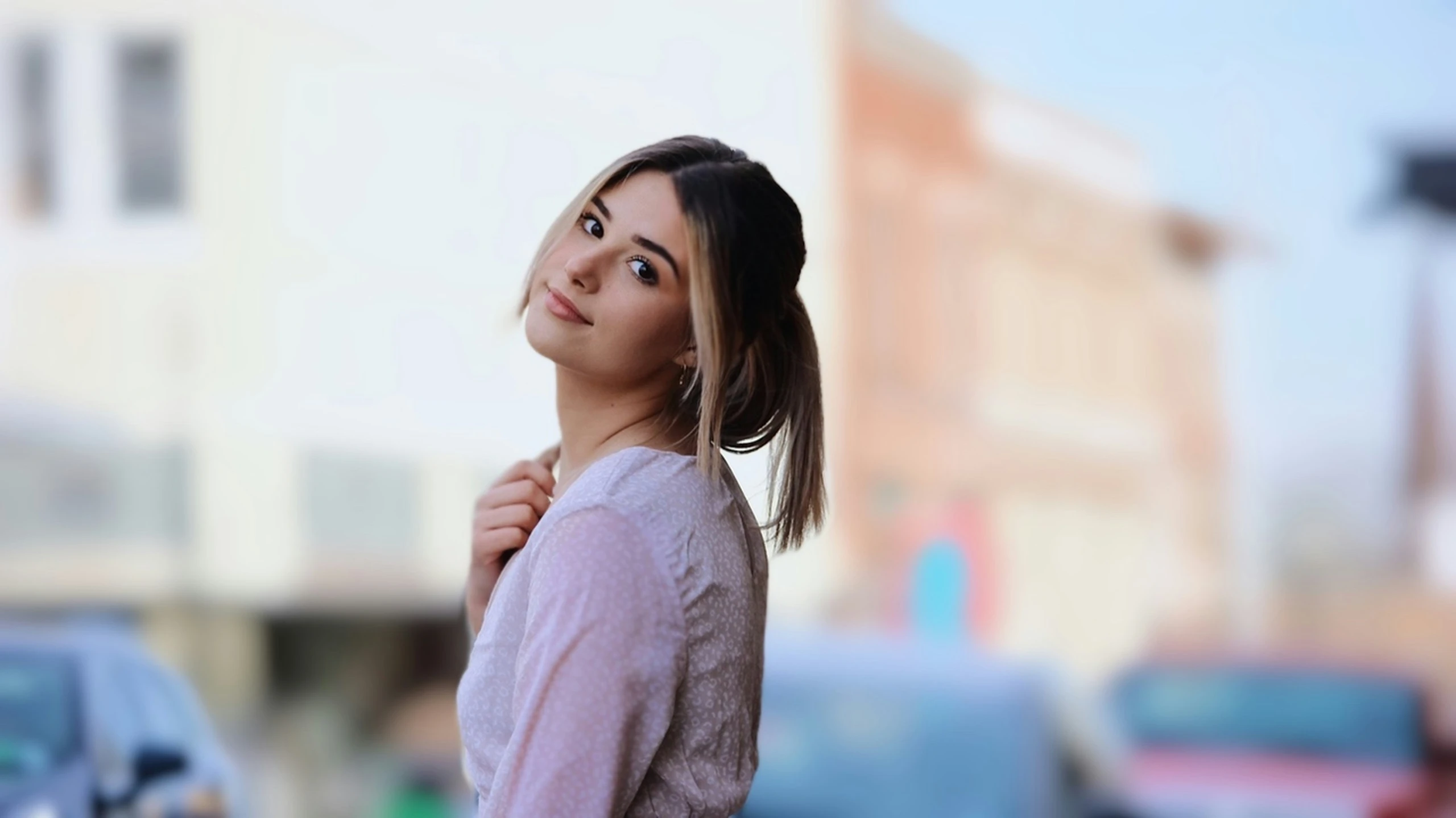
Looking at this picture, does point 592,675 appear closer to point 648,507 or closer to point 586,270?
point 648,507

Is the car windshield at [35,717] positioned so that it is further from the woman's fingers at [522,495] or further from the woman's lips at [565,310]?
the woman's lips at [565,310]

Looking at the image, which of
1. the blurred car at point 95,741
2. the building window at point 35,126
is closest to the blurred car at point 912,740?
the blurred car at point 95,741

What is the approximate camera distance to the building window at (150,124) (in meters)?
3.61

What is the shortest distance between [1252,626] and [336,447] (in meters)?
1.91

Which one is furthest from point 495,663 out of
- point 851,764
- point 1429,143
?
point 1429,143

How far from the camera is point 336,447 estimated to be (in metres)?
3.54

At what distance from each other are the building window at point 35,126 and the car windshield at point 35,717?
1.12m

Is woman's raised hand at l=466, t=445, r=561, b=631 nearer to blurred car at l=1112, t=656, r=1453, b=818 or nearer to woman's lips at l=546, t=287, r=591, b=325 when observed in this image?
woman's lips at l=546, t=287, r=591, b=325

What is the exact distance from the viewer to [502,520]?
3.34 ft

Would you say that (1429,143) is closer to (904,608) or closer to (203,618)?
(904,608)

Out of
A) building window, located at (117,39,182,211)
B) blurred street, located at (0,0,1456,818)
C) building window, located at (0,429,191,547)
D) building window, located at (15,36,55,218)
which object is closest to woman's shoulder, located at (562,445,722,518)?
blurred street, located at (0,0,1456,818)

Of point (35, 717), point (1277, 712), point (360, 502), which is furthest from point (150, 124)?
point (1277, 712)

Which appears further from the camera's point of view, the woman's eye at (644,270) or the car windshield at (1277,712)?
the car windshield at (1277,712)

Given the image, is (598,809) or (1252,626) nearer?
(598,809)
